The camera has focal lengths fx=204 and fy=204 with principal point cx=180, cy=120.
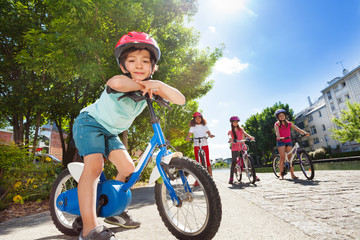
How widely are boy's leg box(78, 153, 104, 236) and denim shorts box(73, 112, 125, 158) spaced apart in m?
0.06

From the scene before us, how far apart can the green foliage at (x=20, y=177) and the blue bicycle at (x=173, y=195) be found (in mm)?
3546

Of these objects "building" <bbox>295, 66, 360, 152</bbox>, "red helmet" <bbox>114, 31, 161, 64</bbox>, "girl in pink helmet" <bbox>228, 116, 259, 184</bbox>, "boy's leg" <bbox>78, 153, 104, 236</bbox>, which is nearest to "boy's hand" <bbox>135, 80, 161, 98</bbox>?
"red helmet" <bbox>114, 31, 161, 64</bbox>

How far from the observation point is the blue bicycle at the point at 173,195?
4.98ft

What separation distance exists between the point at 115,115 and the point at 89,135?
0.28m

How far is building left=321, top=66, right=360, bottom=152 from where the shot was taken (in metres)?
42.5

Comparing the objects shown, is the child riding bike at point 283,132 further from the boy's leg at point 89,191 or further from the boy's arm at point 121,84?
the boy's leg at point 89,191

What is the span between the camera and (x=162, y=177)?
172 cm

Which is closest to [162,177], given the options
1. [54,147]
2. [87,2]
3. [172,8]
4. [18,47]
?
[87,2]

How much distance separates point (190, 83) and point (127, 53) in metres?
9.61

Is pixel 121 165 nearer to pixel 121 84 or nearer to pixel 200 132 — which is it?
pixel 121 84

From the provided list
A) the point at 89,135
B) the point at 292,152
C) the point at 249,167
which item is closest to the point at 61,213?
the point at 89,135

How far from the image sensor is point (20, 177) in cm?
465

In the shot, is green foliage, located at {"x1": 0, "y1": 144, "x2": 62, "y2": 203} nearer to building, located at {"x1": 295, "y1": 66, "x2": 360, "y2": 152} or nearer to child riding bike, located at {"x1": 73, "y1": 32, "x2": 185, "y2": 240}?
child riding bike, located at {"x1": 73, "y1": 32, "x2": 185, "y2": 240}

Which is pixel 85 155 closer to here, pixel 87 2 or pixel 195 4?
pixel 87 2
